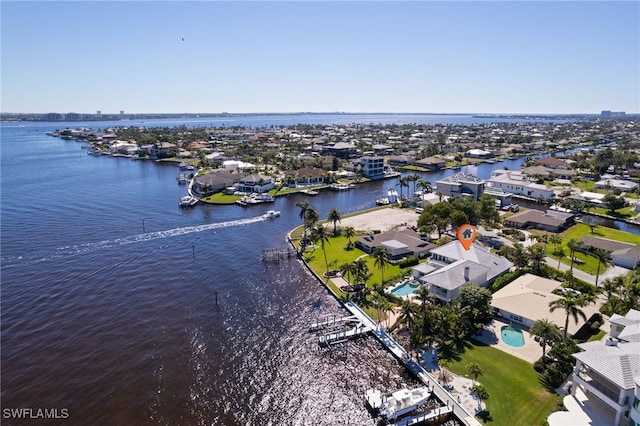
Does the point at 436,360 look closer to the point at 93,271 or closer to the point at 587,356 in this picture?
the point at 587,356

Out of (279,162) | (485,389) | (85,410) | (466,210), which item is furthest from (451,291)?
(279,162)

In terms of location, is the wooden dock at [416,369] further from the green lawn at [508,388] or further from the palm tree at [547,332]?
the palm tree at [547,332]

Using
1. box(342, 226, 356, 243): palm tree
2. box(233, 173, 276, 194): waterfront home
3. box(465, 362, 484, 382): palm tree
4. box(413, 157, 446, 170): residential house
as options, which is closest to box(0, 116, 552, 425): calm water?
box(465, 362, 484, 382): palm tree

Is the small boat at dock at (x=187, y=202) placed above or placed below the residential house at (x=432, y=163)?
below

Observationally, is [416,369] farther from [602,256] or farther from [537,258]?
[602,256]

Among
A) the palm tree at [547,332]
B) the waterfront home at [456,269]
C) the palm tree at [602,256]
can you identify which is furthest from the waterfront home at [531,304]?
the palm tree at [602,256]

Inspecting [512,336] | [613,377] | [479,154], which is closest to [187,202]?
[512,336]
